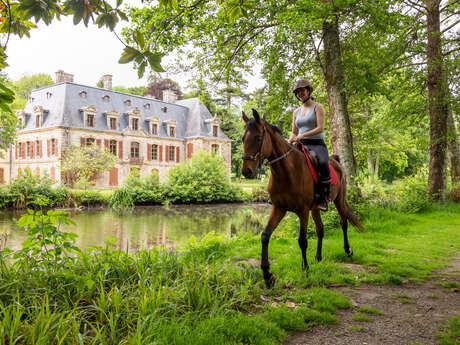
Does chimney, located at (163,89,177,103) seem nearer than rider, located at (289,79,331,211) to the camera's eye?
No

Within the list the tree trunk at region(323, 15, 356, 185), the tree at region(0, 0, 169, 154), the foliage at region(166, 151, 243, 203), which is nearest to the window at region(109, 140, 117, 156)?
the foliage at region(166, 151, 243, 203)

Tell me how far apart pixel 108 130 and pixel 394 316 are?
35397 millimetres

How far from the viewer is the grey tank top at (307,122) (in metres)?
4.69

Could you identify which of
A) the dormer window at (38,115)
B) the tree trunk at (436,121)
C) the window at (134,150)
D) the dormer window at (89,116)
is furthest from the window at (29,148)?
the tree trunk at (436,121)

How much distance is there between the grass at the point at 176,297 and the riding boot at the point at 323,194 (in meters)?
0.87

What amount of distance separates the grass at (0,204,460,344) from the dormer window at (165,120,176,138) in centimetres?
3647

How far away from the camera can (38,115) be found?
34.2 m

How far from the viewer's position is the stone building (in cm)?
3300

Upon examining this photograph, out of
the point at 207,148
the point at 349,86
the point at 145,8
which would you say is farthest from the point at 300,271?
the point at 207,148

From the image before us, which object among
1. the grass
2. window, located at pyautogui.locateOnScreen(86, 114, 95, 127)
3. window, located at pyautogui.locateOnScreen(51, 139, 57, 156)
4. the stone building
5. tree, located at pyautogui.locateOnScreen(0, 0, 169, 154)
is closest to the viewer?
tree, located at pyautogui.locateOnScreen(0, 0, 169, 154)

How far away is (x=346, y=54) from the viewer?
943 centimetres

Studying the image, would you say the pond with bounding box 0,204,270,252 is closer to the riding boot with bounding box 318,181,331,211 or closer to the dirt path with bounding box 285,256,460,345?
the riding boot with bounding box 318,181,331,211

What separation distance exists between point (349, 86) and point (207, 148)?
3340 centimetres

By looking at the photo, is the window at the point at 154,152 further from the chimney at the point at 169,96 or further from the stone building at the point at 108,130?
the chimney at the point at 169,96
